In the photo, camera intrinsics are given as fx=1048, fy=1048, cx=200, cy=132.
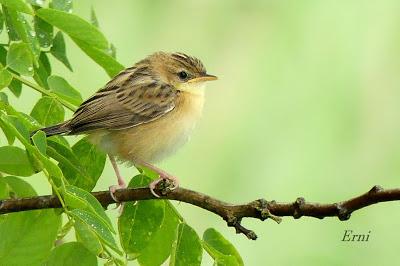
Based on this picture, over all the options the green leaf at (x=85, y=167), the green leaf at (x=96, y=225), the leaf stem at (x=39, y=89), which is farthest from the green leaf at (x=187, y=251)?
the leaf stem at (x=39, y=89)

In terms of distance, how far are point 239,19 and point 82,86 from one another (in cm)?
180

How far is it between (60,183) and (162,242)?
18.2 inches

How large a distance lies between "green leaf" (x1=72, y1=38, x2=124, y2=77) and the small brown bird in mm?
239

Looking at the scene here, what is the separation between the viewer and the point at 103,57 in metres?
3.34

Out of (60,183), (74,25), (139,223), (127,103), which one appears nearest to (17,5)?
(74,25)

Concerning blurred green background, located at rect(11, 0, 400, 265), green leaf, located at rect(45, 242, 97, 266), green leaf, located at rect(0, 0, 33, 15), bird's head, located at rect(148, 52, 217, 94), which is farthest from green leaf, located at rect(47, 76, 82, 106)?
blurred green background, located at rect(11, 0, 400, 265)

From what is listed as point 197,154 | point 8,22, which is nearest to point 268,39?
point 197,154

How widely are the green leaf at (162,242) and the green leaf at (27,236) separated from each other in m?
0.30

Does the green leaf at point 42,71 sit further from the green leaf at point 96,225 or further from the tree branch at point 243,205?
the green leaf at point 96,225

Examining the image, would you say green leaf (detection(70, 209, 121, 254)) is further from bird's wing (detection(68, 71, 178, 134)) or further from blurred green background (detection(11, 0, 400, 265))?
blurred green background (detection(11, 0, 400, 265))

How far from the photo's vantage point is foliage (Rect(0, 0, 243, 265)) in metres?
2.76

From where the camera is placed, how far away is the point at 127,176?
630cm

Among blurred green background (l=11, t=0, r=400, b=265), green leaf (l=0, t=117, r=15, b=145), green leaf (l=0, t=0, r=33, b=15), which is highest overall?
green leaf (l=0, t=0, r=33, b=15)

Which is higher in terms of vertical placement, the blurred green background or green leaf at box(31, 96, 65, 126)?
green leaf at box(31, 96, 65, 126)
